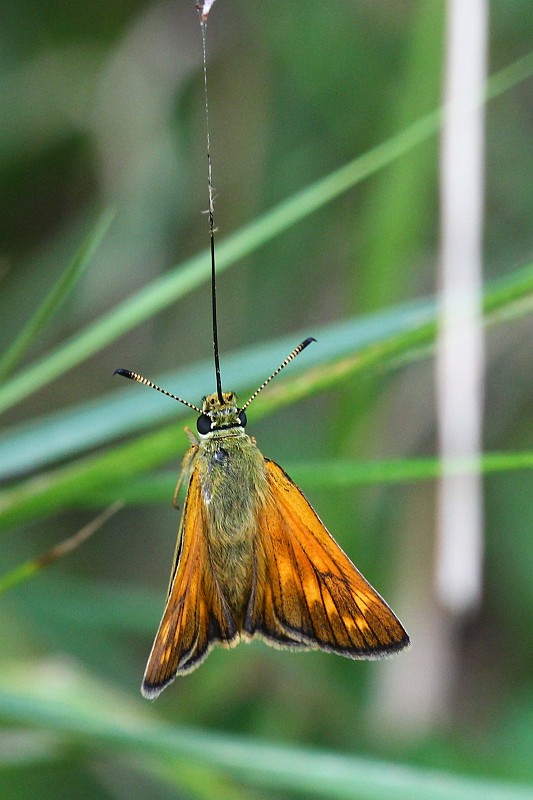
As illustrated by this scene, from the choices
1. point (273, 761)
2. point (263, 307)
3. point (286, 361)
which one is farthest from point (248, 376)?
point (263, 307)

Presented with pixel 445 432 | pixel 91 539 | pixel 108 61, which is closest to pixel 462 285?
pixel 445 432

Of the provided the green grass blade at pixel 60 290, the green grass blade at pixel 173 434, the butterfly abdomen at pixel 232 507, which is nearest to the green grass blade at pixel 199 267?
the green grass blade at pixel 60 290

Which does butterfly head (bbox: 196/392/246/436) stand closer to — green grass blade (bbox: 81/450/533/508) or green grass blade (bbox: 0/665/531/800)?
green grass blade (bbox: 81/450/533/508)

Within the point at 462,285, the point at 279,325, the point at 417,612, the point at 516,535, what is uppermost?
the point at 279,325

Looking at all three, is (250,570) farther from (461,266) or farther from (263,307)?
(263,307)

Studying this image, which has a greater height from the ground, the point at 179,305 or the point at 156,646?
the point at 179,305

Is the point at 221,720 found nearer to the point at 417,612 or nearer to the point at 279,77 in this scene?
the point at 417,612
